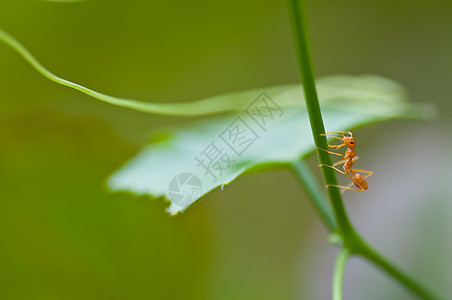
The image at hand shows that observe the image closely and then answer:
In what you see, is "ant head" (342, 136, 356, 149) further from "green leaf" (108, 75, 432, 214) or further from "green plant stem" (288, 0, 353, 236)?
"green plant stem" (288, 0, 353, 236)

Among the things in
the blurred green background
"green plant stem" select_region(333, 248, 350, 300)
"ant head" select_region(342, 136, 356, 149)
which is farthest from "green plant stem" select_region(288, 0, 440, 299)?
the blurred green background

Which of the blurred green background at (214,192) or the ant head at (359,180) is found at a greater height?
the blurred green background at (214,192)

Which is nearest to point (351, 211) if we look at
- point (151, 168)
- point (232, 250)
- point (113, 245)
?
point (232, 250)

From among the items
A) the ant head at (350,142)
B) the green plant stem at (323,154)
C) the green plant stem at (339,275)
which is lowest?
the green plant stem at (339,275)

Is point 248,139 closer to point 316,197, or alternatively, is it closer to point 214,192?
point 316,197

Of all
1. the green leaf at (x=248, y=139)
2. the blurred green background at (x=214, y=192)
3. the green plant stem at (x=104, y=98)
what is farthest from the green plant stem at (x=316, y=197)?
the blurred green background at (x=214, y=192)

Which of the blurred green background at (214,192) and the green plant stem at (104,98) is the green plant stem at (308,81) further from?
the blurred green background at (214,192)

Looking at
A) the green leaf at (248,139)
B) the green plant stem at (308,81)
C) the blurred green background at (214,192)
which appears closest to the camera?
the green plant stem at (308,81)

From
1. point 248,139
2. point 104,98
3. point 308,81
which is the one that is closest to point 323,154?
point 308,81
